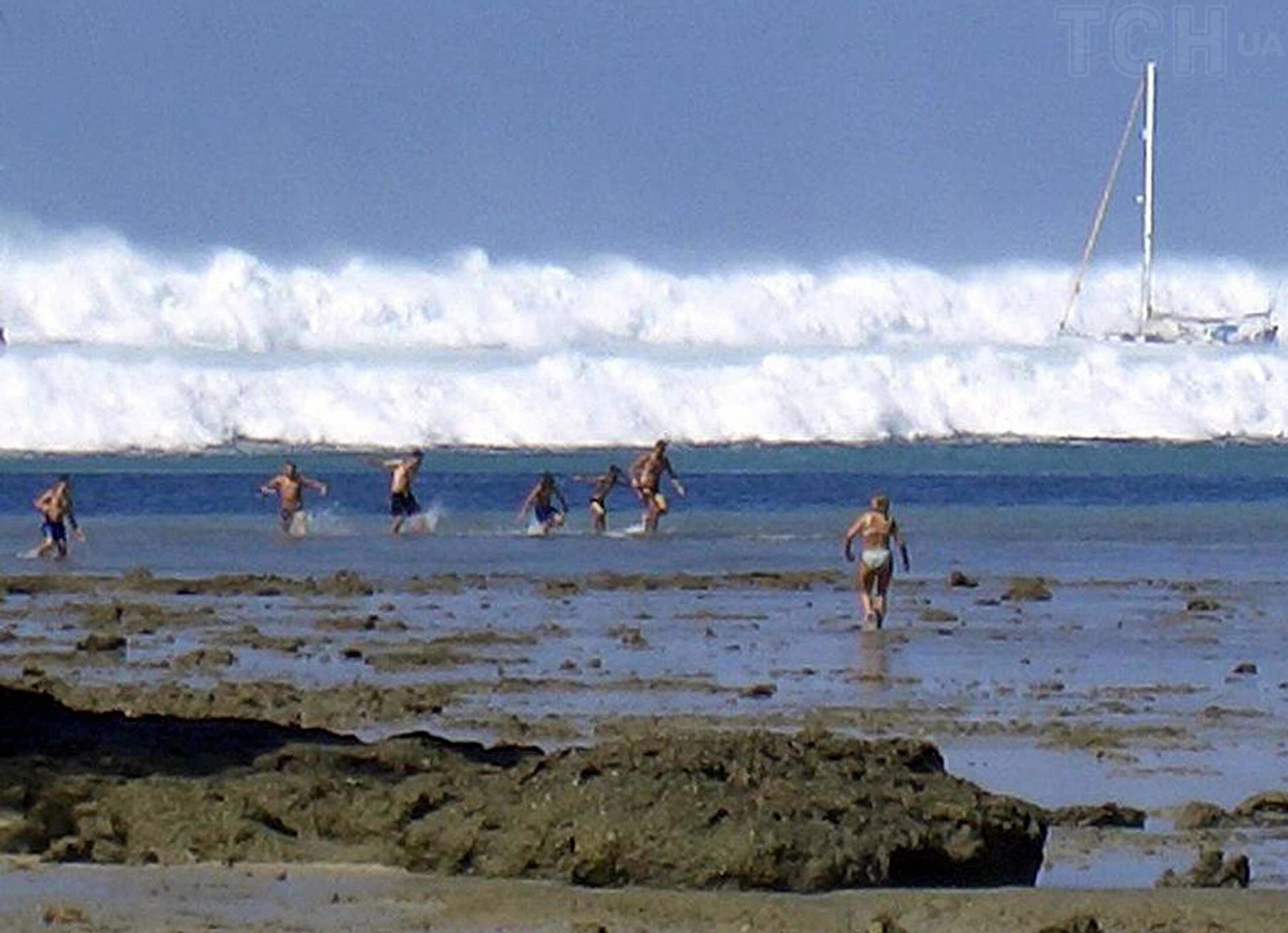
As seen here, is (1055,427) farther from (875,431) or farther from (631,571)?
(631,571)

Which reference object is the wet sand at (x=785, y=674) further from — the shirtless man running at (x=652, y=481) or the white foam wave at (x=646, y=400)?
the white foam wave at (x=646, y=400)

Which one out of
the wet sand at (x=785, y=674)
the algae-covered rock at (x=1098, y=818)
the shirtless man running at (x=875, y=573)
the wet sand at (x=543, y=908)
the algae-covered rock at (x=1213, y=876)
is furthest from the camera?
the shirtless man running at (x=875, y=573)

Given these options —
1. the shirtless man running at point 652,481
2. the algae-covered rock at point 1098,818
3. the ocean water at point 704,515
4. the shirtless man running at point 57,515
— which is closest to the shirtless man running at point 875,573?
the ocean water at point 704,515

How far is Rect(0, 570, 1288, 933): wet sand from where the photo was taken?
14.1 metres

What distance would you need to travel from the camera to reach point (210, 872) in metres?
12.8

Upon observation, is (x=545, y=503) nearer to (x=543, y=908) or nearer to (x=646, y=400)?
(x=543, y=908)

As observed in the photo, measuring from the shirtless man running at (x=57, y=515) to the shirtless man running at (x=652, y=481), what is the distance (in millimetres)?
7174

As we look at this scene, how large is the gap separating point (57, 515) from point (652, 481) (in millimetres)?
8288

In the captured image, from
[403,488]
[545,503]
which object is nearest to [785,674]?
[545,503]

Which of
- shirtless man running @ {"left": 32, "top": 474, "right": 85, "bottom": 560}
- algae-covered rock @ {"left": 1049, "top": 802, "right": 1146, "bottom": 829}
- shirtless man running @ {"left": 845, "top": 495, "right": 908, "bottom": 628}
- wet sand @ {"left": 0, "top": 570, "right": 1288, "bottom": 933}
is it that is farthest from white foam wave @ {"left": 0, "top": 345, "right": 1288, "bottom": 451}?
algae-covered rock @ {"left": 1049, "top": 802, "right": 1146, "bottom": 829}

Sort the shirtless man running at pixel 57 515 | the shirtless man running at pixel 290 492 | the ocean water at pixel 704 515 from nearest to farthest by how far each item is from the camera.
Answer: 1. the shirtless man running at pixel 57 515
2. the ocean water at pixel 704 515
3. the shirtless man running at pixel 290 492

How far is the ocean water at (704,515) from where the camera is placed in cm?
3644

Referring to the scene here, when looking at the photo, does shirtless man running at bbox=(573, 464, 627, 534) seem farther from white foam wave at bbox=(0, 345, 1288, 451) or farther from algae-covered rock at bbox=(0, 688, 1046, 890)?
white foam wave at bbox=(0, 345, 1288, 451)

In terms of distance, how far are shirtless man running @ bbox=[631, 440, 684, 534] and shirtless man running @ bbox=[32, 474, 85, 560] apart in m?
7.17
